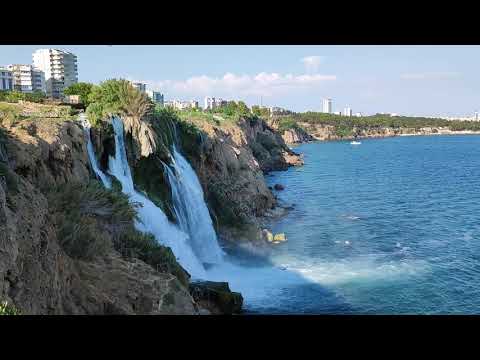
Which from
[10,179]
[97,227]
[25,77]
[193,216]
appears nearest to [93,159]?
[97,227]

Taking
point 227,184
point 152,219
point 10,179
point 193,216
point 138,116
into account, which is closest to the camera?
point 10,179

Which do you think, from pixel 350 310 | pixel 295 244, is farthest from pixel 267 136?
pixel 350 310

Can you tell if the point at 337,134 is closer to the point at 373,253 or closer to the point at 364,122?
the point at 364,122

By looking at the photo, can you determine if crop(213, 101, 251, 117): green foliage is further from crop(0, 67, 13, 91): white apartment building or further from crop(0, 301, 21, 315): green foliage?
crop(0, 301, 21, 315): green foliage

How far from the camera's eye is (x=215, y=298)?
1474 cm

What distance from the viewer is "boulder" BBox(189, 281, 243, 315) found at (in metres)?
14.4

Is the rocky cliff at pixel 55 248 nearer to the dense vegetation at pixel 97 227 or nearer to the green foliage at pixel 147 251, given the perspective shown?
the dense vegetation at pixel 97 227

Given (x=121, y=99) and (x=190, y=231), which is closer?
(x=121, y=99)

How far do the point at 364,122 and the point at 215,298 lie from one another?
127566 millimetres

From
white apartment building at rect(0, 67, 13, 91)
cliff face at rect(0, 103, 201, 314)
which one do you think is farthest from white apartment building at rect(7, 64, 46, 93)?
cliff face at rect(0, 103, 201, 314)

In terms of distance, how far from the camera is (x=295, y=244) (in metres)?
25.4

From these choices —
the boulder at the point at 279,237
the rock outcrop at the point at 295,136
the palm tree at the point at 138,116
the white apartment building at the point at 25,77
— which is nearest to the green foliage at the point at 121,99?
the palm tree at the point at 138,116
